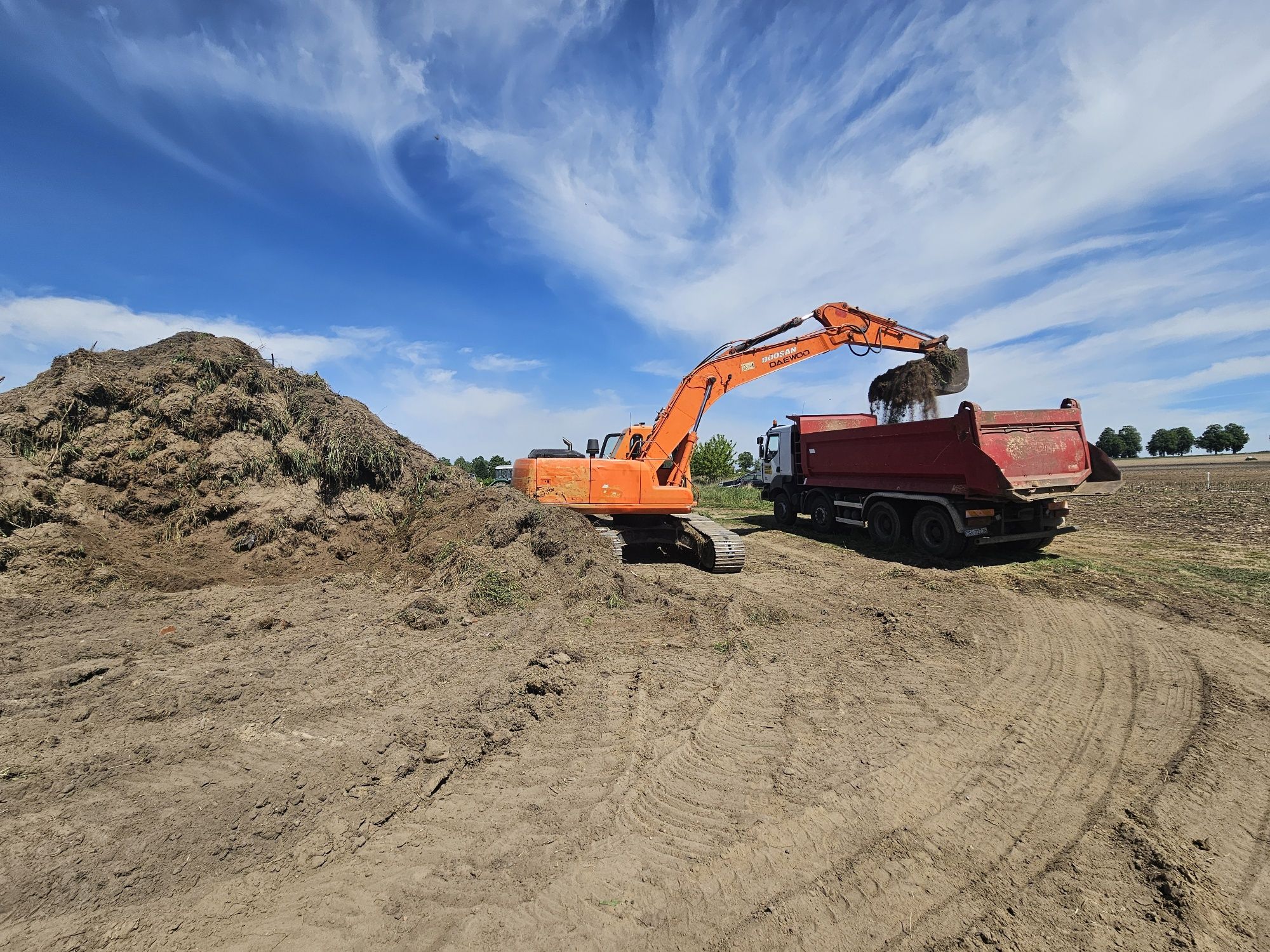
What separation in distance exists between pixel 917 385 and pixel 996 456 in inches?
168

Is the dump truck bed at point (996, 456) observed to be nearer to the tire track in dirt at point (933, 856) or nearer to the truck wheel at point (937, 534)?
the truck wheel at point (937, 534)

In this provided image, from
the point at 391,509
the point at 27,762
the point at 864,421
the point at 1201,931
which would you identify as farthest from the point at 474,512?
the point at 864,421

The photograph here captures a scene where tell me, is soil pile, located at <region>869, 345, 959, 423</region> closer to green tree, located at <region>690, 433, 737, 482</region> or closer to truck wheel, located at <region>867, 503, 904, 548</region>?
truck wheel, located at <region>867, 503, 904, 548</region>

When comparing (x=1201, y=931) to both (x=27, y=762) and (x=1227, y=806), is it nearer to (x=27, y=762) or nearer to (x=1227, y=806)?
(x=1227, y=806)

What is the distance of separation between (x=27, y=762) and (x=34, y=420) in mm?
5214

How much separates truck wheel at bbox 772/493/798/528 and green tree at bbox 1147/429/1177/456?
117337 mm

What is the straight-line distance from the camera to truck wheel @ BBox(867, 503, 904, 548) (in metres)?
11.5

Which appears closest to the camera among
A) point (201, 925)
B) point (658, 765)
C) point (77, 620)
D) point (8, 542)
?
point (201, 925)

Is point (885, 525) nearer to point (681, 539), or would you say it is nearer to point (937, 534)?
point (937, 534)

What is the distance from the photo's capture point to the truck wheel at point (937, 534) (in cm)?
1008

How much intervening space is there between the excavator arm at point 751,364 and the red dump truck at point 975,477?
2127mm

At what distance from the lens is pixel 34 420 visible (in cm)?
631

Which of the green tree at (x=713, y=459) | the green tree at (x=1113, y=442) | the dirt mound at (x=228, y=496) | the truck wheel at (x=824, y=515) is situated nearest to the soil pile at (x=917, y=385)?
the truck wheel at (x=824, y=515)

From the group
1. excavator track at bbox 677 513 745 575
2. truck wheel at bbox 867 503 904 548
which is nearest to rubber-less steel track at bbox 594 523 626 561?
excavator track at bbox 677 513 745 575
